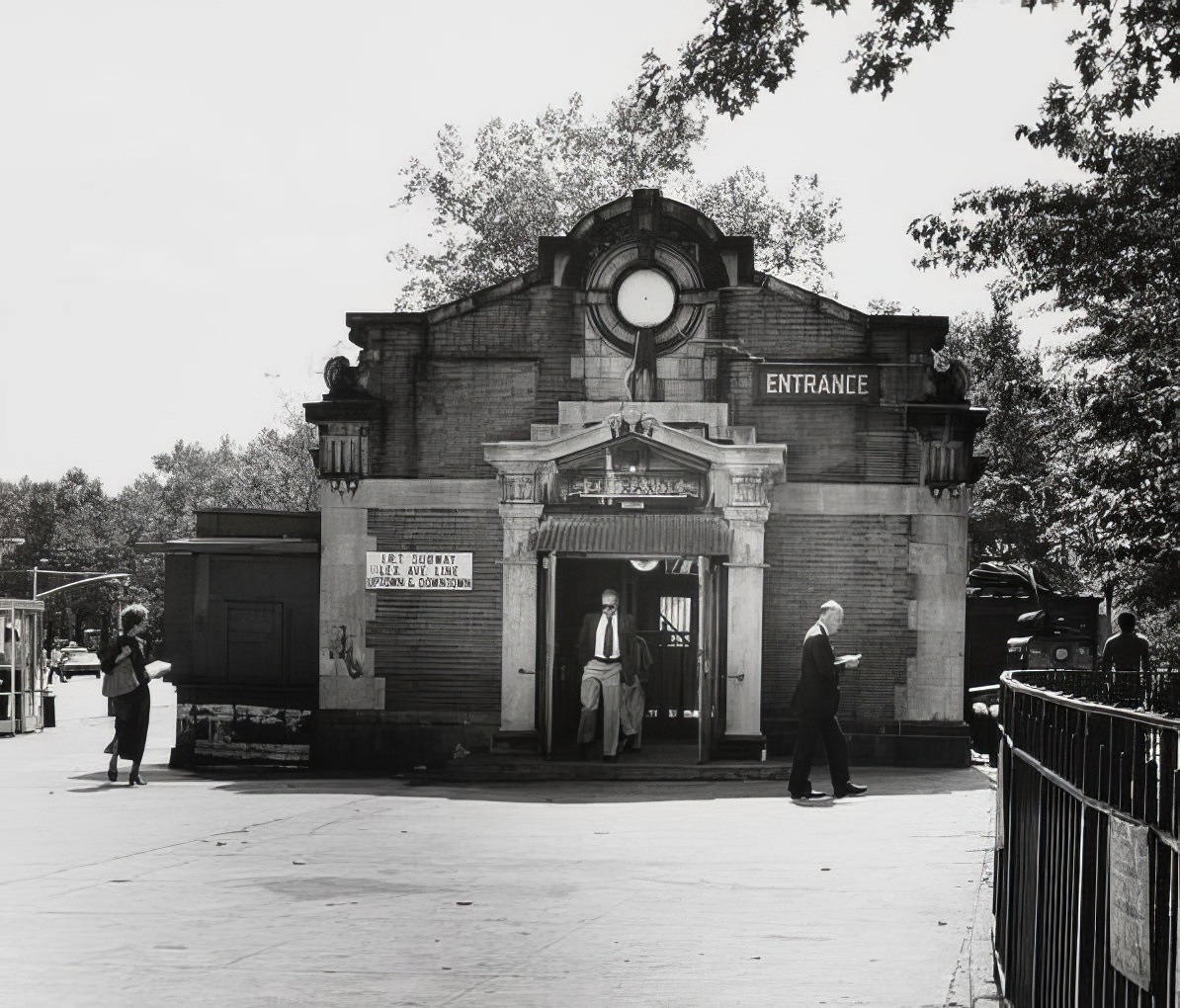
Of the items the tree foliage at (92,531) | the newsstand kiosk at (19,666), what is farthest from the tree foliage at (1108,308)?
the tree foliage at (92,531)

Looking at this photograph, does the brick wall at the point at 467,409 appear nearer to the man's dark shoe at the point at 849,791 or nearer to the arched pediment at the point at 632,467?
the arched pediment at the point at 632,467

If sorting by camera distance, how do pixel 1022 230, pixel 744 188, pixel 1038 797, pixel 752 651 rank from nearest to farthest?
1. pixel 1038 797
2. pixel 752 651
3. pixel 1022 230
4. pixel 744 188

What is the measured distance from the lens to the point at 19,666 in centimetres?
2911

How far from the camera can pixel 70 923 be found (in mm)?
8859

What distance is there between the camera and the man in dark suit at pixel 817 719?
51.8ft

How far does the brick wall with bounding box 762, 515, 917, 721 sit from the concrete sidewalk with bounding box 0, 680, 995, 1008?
322 centimetres

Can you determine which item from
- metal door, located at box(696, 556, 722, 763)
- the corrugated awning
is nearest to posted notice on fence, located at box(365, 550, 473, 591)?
the corrugated awning

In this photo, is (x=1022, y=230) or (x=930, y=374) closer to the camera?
(x=930, y=374)

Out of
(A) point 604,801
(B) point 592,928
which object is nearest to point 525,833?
(A) point 604,801

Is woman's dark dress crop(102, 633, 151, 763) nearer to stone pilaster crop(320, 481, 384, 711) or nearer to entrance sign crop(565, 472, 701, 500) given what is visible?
stone pilaster crop(320, 481, 384, 711)

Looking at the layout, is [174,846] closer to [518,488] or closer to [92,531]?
[518,488]

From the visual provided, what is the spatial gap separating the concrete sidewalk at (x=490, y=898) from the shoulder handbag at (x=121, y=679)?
1080 mm

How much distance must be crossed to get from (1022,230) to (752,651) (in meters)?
6.43

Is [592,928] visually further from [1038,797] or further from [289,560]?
[289,560]
